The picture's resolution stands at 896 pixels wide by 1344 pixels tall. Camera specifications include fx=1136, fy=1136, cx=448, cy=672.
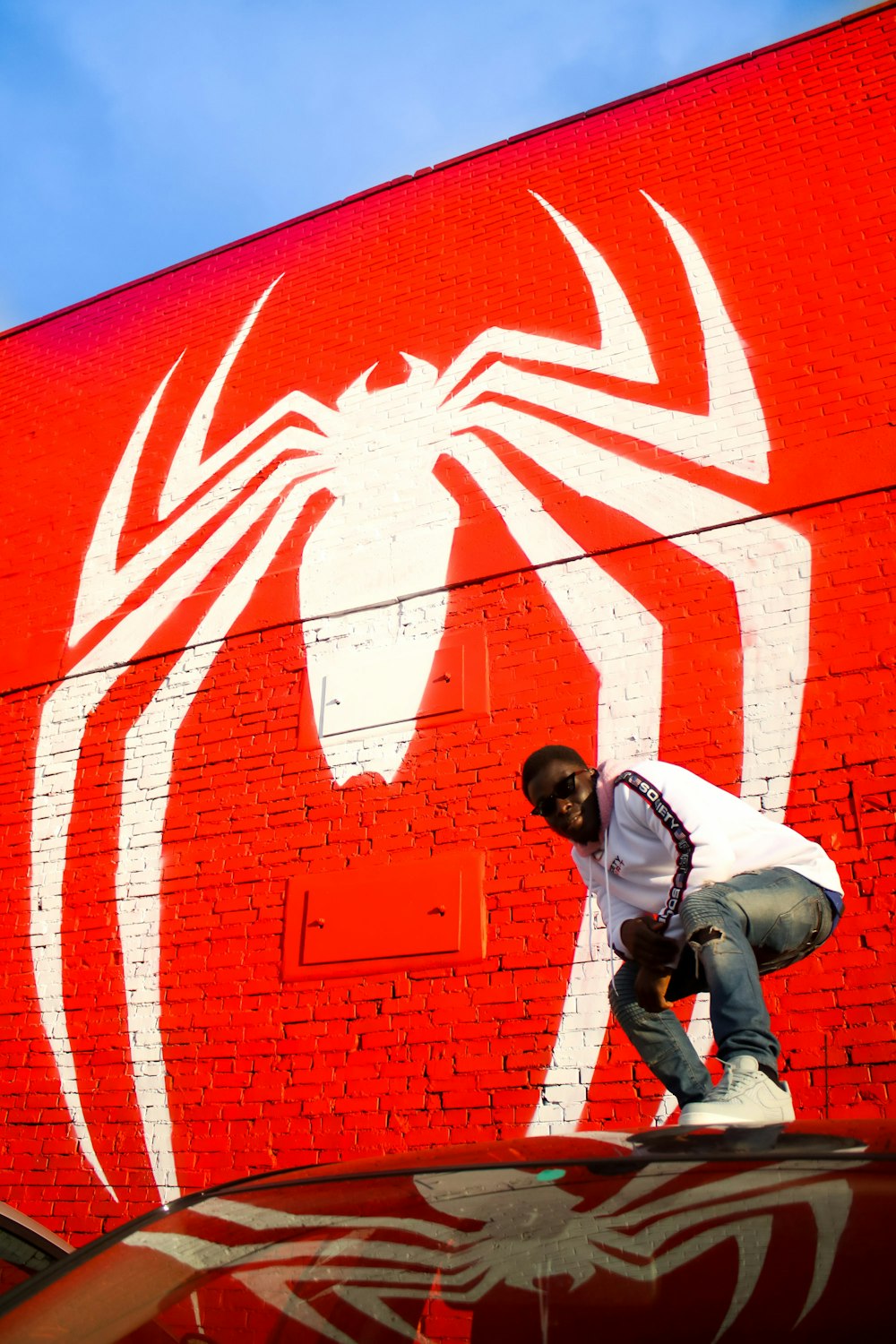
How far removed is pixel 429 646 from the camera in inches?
259

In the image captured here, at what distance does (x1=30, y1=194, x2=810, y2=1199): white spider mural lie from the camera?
19.4 ft

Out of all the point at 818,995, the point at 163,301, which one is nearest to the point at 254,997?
the point at 818,995

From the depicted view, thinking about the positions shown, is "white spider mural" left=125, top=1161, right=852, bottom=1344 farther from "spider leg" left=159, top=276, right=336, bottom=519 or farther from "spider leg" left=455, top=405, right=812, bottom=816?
"spider leg" left=159, top=276, right=336, bottom=519

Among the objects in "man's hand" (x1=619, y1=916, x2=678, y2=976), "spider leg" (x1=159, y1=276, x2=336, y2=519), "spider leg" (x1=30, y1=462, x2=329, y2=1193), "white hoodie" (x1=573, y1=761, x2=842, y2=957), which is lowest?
"man's hand" (x1=619, y1=916, x2=678, y2=976)

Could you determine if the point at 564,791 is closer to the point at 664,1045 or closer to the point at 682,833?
the point at 682,833

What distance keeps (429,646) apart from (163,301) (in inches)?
163

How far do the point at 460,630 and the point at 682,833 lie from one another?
12.1ft

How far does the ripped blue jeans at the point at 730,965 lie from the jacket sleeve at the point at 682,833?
2.1 inches

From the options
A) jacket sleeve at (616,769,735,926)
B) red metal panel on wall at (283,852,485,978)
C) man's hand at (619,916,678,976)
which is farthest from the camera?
red metal panel on wall at (283,852,485,978)

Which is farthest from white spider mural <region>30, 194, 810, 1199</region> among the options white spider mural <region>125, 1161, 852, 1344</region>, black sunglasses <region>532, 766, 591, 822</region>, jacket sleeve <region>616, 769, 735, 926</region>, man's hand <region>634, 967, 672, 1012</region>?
white spider mural <region>125, 1161, 852, 1344</region>

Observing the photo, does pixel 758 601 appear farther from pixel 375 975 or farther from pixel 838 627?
pixel 375 975

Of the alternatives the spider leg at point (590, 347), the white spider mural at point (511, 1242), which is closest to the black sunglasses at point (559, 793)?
the white spider mural at point (511, 1242)

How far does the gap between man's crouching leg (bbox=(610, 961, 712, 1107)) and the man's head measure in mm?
419

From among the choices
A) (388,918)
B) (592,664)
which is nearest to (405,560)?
(592,664)
